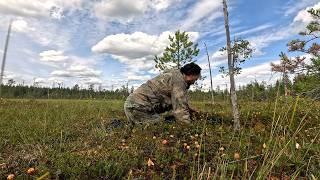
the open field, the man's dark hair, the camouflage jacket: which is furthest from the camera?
the man's dark hair

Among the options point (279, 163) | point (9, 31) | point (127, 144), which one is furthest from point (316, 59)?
point (9, 31)

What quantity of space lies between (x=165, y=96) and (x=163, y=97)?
0.22 ft

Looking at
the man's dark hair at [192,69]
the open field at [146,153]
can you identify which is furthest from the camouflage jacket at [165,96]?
the open field at [146,153]

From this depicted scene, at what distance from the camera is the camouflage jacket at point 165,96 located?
8.31m

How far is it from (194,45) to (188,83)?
21.7m

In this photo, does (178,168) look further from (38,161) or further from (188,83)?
(188,83)

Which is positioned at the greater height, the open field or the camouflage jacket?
the camouflage jacket

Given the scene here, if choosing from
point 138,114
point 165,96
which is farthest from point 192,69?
point 138,114

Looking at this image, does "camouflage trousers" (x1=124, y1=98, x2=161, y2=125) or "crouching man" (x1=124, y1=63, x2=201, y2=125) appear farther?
"camouflage trousers" (x1=124, y1=98, x2=161, y2=125)

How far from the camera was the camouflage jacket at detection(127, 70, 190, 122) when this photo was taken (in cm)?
831

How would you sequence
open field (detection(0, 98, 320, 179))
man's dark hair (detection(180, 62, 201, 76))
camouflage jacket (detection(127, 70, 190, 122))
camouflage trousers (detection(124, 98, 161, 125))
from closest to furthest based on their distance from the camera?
open field (detection(0, 98, 320, 179))
camouflage jacket (detection(127, 70, 190, 122))
man's dark hair (detection(180, 62, 201, 76))
camouflage trousers (detection(124, 98, 161, 125))

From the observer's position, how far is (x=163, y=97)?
29.5ft

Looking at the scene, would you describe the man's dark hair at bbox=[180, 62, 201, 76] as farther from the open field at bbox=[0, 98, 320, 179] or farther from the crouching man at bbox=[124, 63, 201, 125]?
the open field at bbox=[0, 98, 320, 179]

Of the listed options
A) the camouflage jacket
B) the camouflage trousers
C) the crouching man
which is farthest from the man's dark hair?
the camouflage trousers
